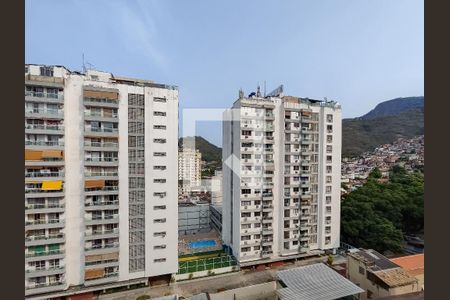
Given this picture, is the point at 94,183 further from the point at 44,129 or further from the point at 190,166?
the point at 190,166

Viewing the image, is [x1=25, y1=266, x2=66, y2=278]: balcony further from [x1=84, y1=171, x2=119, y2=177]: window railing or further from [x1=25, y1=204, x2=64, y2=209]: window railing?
[x1=84, y1=171, x2=119, y2=177]: window railing

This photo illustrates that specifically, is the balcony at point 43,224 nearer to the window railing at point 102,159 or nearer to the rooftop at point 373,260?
the window railing at point 102,159

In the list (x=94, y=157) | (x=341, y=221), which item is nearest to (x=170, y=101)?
(x=94, y=157)

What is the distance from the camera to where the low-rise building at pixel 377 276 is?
15.7 meters

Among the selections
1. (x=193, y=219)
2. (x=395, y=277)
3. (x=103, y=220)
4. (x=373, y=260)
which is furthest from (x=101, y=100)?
(x=395, y=277)

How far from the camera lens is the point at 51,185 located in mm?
17422

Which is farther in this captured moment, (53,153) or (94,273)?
(94,273)

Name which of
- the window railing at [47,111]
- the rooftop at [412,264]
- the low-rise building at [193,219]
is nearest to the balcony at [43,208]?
the window railing at [47,111]

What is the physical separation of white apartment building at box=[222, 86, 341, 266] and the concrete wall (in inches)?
193

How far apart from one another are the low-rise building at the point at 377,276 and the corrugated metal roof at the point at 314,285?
1734 mm

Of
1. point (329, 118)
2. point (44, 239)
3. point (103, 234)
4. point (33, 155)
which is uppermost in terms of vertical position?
point (329, 118)

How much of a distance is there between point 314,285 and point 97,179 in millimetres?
17879

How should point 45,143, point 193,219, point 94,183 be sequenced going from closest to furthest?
point 45,143 → point 94,183 → point 193,219

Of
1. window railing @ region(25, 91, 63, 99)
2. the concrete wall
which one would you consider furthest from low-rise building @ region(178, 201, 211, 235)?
window railing @ region(25, 91, 63, 99)
